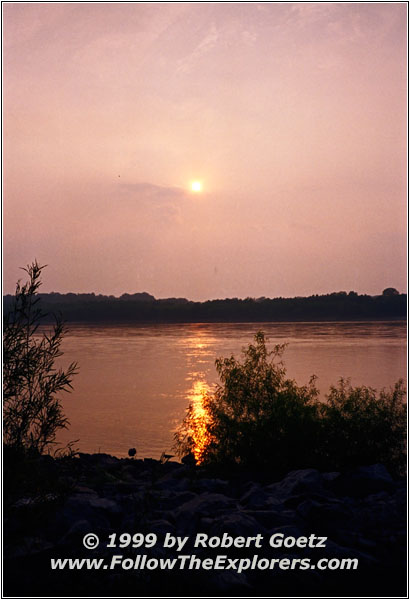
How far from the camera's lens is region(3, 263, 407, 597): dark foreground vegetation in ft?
25.8

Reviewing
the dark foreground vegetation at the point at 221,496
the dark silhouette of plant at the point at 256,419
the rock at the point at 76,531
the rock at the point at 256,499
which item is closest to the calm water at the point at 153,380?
the dark silhouette of plant at the point at 256,419

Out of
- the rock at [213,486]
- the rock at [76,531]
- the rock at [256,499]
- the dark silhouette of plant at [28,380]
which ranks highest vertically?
the dark silhouette of plant at [28,380]

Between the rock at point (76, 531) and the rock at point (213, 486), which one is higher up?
the rock at point (76, 531)

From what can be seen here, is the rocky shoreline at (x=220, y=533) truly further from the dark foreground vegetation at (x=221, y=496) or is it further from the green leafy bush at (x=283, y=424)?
the green leafy bush at (x=283, y=424)

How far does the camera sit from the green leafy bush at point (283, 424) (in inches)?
541

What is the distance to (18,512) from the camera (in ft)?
29.7

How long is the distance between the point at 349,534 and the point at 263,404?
18.8 ft

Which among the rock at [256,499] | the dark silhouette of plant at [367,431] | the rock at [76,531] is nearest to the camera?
the rock at [76,531]

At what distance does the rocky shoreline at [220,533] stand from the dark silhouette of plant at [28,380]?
73cm

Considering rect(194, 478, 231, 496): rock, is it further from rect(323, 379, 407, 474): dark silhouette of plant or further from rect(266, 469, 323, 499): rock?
rect(323, 379, 407, 474): dark silhouette of plant

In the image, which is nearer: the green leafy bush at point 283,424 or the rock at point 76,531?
the rock at point 76,531

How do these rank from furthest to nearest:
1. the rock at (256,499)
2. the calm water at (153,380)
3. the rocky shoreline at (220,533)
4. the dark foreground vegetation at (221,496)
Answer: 1. the calm water at (153,380)
2. the rock at (256,499)
3. the dark foreground vegetation at (221,496)
4. the rocky shoreline at (220,533)

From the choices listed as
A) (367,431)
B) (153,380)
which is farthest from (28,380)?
(153,380)

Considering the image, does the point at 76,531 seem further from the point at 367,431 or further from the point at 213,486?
the point at 367,431
